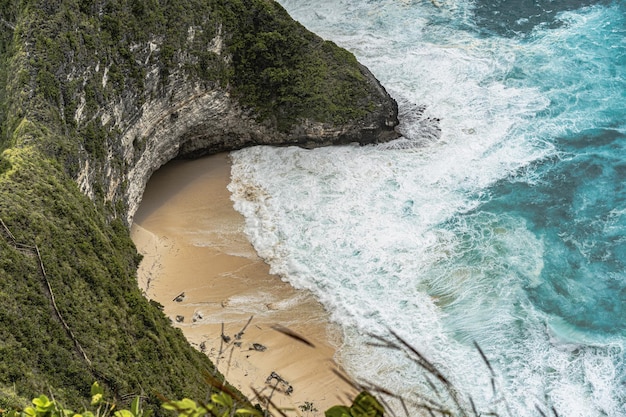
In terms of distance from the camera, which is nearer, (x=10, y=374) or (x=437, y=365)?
(x=10, y=374)

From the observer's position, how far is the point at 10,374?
1523cm

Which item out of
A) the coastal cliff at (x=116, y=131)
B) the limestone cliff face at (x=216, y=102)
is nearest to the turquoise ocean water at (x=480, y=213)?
the limestone cliff face at (x=216, y=102)

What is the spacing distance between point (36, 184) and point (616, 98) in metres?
29.3

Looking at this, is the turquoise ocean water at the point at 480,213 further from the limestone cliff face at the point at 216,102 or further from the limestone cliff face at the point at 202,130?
the limestone cliff face at the point at 216,102

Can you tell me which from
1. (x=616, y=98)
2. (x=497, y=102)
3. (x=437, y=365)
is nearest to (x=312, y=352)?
(x=437, y=365)

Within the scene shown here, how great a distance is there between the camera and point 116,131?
27.3m

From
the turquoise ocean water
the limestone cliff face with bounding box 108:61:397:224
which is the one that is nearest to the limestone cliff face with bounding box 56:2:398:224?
the limestone cliff face with bounding box 108:61:397:224

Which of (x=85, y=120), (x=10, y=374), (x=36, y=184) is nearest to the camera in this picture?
(x=10, y=374)

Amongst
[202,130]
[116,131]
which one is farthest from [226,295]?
[202,130]

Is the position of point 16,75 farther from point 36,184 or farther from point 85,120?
point 36,184

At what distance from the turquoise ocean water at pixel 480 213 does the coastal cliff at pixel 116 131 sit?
2506 millimetres

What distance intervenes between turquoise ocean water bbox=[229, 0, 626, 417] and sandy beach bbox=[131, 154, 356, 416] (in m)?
0.90

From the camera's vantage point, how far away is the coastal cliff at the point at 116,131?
57.8 feet

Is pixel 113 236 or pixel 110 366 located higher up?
→ pixel 113 236
